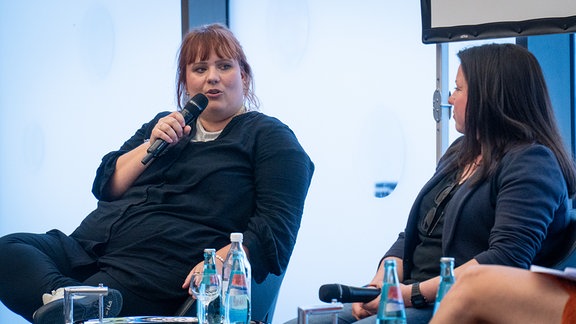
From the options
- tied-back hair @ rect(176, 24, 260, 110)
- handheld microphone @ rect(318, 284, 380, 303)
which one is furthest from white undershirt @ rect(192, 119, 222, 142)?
handheld microphone @ rect(318, 284, 380, 303)

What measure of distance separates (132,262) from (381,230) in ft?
4.31

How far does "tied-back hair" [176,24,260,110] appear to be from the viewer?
2785 millimetres

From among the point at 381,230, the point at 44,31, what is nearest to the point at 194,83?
the point at 381,230

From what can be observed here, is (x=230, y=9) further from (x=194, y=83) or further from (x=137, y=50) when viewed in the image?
(x=194, y=83)

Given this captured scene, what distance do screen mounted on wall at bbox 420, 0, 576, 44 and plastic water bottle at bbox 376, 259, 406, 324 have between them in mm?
1467

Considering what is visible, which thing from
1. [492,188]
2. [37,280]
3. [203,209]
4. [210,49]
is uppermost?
[210,49]

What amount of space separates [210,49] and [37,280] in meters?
0.92

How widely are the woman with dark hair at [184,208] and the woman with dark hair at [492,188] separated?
40 cm

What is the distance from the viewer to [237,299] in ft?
6.47

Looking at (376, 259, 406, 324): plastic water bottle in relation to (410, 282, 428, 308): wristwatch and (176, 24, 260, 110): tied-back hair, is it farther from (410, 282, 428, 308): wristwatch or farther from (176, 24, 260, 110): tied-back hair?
(176, 24, 260, 110): tied-back hair

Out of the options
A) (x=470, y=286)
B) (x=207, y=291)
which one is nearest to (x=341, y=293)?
(x=470, y=286)

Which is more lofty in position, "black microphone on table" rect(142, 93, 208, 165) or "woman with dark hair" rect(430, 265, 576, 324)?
"black microphone on table" rect(142, 93, 208, 165)

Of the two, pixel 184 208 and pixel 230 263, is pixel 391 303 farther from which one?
pixel 184 208

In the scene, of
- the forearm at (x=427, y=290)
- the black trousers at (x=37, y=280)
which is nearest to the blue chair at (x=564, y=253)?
the forearm at (x=427, y=290)
